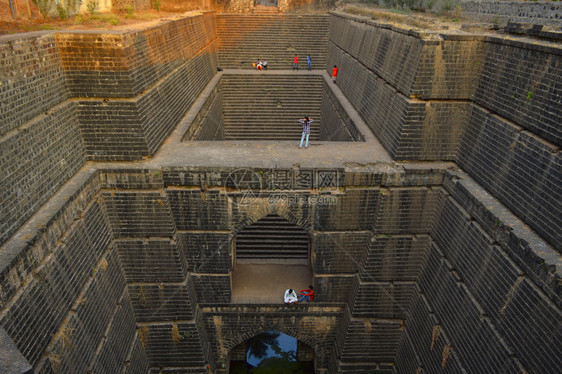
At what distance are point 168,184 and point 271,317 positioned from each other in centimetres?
474

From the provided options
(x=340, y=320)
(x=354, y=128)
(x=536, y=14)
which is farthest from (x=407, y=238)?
(x=536, y=14)

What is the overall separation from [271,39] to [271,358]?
15.6m

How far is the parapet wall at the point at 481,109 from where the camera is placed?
6.11 m

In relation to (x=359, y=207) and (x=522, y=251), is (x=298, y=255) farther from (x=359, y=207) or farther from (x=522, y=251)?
(x=522, y=251)

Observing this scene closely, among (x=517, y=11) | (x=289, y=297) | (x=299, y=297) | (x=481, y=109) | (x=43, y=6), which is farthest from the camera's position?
(x=517, y=11)

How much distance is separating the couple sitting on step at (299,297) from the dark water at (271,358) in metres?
3.40

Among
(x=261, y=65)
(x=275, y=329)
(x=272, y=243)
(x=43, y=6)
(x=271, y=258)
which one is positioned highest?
(x=43, y=6)

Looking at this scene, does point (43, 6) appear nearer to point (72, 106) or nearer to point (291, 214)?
point (72, 106)

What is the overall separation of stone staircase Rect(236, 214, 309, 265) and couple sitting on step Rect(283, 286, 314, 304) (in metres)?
1.52

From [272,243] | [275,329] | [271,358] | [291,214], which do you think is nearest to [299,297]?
[275,329]

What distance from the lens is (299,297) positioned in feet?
33.5

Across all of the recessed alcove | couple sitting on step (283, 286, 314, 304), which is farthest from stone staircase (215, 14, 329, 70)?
couple sitting on step (283, 286, 314, 304)

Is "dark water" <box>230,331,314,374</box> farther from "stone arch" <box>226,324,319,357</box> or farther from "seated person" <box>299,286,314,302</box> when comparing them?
"seated person" <box>299,286,314,302</box>

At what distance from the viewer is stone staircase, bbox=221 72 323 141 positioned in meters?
18.6
